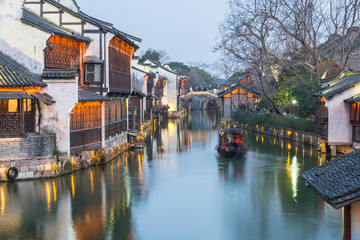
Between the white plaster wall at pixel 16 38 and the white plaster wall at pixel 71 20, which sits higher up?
the white plaster wall at pixel 71 20

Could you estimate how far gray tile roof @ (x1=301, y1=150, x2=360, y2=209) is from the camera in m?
9.98

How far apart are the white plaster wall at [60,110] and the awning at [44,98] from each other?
0.21 meters

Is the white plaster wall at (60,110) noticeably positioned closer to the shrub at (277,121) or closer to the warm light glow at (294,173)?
the warm light glow at (294,173)

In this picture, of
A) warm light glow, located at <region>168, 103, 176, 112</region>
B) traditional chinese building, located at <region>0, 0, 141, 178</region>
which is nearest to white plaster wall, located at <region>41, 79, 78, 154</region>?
traditional chinese building, located at <region>0, 0, 141, 178</region>

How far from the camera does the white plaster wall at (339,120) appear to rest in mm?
34094

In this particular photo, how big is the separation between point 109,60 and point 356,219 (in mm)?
20808

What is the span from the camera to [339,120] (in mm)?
34250

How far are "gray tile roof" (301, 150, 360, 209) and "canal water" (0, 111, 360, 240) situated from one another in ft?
17.2

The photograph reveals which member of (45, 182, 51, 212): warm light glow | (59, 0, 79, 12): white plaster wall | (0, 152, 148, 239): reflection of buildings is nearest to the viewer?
(0, 152, 148, 239): reflection of buildings

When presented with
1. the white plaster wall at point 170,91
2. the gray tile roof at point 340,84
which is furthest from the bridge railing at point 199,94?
the gray tile roof at point 340,84

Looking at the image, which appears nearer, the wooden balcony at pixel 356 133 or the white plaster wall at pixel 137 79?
the wooden balcony at pixel 356 133

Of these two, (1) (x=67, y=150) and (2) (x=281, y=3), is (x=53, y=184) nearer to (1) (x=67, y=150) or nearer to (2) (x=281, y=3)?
(1) (x=67, y=150)

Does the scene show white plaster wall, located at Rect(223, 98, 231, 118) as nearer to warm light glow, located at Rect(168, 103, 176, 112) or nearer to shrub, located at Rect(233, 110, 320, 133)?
shrub, located at Rect(233, 110, 320, 133)

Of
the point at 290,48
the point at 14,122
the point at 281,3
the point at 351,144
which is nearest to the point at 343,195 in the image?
the point at 14,122
